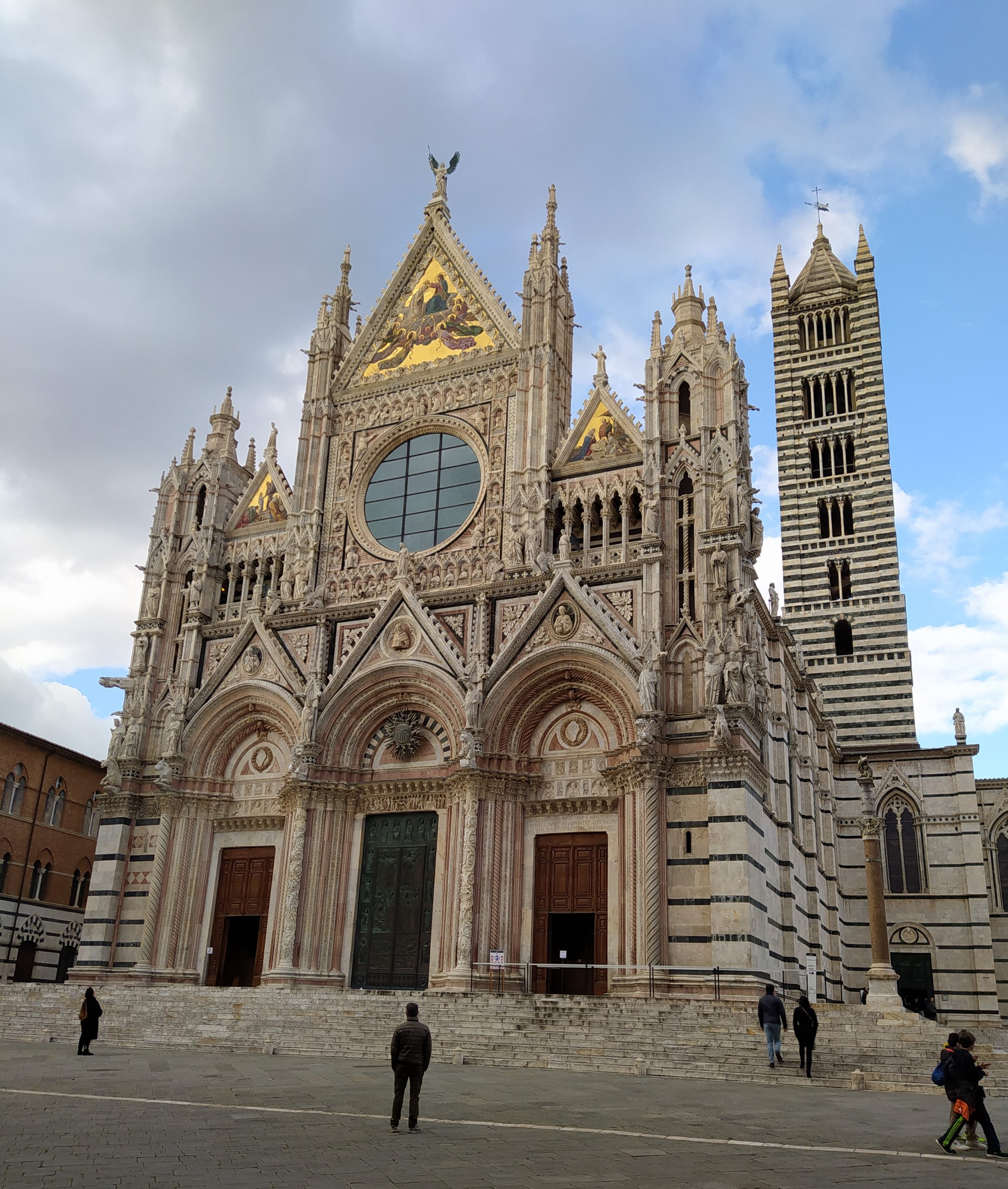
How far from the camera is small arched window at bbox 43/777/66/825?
38.6 meters

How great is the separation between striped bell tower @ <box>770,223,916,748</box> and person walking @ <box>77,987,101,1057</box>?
2936 cm

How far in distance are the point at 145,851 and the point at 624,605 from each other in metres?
14.6

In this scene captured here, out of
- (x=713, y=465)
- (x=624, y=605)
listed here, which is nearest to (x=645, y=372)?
(x=713, y=465)

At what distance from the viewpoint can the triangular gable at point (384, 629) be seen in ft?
93.1

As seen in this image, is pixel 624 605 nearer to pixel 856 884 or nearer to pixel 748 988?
pixel 748 988

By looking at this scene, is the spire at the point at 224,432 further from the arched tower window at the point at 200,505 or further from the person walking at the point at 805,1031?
the person walking at the point at 805,1031

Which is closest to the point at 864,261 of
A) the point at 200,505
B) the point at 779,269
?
the point at 779,269

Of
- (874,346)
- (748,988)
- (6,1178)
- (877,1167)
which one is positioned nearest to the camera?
(6,1178)

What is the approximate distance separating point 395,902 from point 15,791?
16936mm

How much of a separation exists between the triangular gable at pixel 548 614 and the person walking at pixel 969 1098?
16.3 metres

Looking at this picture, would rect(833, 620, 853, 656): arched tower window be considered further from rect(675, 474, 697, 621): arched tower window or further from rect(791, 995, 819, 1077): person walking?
rect(791, 995, 819, 1077): person walking

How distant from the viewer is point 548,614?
89.8 ft

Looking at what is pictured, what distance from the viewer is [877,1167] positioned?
920 centimetres

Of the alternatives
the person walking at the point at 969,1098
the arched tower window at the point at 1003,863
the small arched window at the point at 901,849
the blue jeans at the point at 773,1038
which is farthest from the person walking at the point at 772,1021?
the arched tower window at the point at 1003,863
